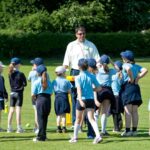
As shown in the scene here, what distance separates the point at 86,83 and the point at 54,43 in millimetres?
37518

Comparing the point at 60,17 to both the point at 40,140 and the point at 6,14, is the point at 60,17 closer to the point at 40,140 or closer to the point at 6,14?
the point at 6,14

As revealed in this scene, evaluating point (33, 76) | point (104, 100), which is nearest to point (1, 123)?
point (33, 76)

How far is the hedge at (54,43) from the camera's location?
49.3 metres

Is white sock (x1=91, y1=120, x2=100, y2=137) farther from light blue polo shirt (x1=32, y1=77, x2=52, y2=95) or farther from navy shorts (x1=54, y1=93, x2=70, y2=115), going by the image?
navy shorts (x1=54, y1=93, x2=70, y2=115)

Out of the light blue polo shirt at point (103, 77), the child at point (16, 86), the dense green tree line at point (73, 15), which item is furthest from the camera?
the dense green tree line at point (73, 15)

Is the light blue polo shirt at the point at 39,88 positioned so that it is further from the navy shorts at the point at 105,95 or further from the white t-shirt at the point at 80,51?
the white t-shirt at the point at 80,51

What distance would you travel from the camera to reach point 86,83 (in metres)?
13.2

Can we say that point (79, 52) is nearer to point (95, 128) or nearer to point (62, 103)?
point (62, 103)

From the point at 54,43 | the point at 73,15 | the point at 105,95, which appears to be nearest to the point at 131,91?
the point at 105,95

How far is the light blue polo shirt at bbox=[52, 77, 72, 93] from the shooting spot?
1506 centimetres

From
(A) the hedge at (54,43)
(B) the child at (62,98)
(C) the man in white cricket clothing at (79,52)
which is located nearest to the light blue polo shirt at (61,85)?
(B) the child at (62,98)

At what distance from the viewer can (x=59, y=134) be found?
14758 mm

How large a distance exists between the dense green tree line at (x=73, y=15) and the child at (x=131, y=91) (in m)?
39.9

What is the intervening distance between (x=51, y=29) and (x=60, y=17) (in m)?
1.32
